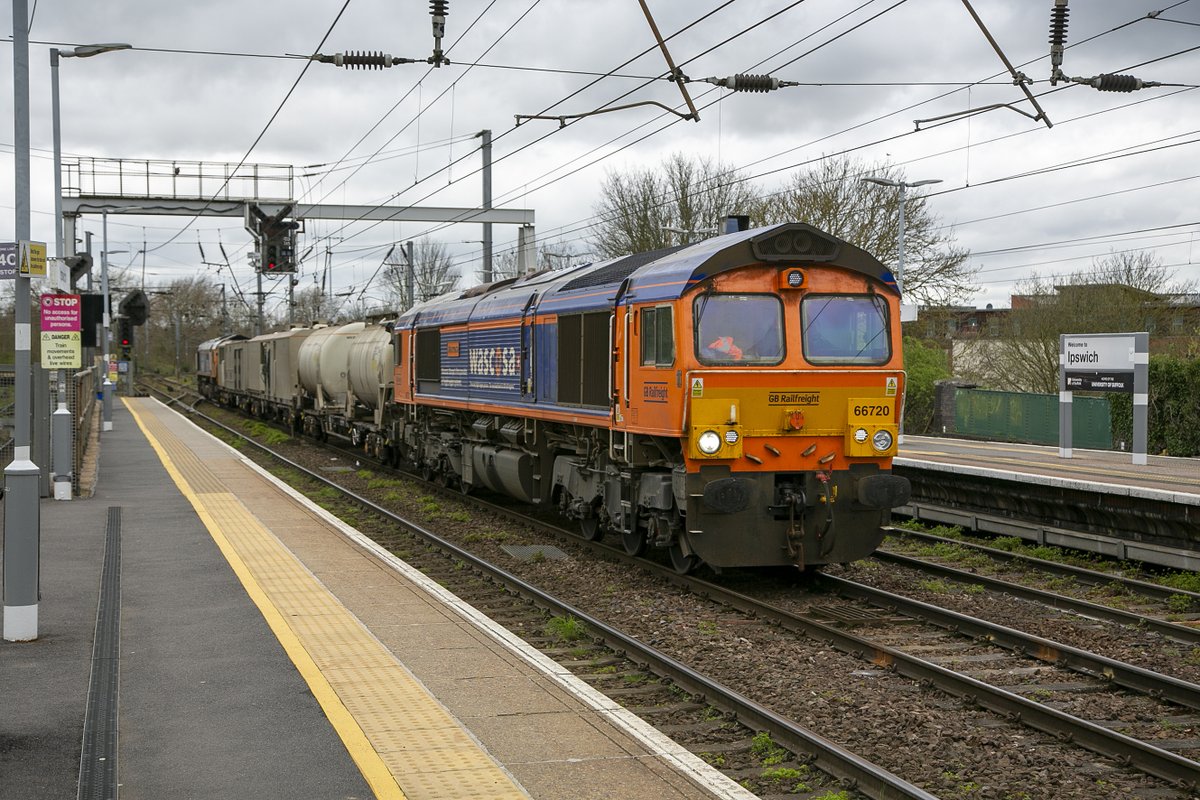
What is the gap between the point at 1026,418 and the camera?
31531mm

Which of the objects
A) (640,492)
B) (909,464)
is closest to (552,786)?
(640,492)

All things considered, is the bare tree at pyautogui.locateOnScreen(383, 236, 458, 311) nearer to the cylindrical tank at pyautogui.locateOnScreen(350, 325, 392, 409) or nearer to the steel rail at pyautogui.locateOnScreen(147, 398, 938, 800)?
the cylindrical tank at pyautogui.locateOnScreen(350, 325, 392, 409)

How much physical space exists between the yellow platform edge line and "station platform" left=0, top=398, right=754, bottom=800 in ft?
0.05

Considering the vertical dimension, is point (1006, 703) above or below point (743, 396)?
below

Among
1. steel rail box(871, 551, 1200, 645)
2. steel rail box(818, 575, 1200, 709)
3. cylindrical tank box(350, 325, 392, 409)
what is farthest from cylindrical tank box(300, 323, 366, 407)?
steel rail box(818, 575, 1200, 709)

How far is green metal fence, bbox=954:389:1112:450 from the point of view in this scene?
28595 millimetres

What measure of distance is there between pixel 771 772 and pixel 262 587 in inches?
233

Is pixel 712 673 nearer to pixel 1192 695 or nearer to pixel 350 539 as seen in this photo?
pixel 1192 695

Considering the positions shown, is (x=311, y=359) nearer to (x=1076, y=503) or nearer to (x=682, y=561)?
(x=682, y=561)

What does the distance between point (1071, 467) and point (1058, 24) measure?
8.99 metres

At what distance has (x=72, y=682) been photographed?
25.2 ft

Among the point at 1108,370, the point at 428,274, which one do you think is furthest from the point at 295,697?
the point at 428,274

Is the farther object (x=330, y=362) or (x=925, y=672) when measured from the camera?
(x=330, y=362)

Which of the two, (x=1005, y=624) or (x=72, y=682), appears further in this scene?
(x=1005, y=624)
